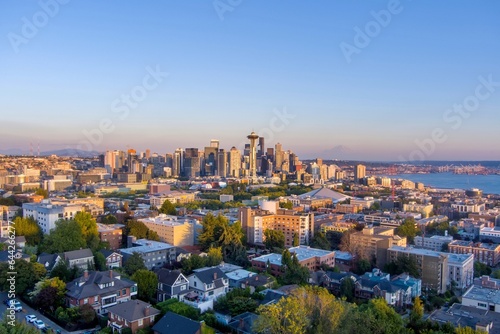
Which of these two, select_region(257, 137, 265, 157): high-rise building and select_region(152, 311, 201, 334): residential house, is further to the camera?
select_region(257, 137, 265, 157): high-rise building

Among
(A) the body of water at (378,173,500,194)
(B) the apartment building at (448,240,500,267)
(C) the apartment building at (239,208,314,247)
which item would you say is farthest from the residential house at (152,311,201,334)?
(A) the body of water at (378,173,500,194)

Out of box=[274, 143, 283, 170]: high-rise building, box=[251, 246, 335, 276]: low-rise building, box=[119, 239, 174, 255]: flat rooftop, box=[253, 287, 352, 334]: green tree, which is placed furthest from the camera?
box=[274, 143, 283, 170]: high-rise building

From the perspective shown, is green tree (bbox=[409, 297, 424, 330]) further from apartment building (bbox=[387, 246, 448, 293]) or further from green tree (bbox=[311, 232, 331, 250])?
green tree (bbox=[311, 232, 331, 250])

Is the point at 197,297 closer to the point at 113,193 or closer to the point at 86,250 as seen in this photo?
the point at 86,250

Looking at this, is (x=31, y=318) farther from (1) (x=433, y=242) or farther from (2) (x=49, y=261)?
(1) (x=433, y=242)

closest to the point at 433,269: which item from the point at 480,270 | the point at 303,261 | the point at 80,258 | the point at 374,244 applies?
the point at 374,244

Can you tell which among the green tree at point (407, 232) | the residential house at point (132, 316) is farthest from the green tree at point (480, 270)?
the residential house at point (132, 316)

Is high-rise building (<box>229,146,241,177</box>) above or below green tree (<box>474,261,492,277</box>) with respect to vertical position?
above

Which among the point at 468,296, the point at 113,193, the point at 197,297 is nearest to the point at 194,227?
the point at 197,297
